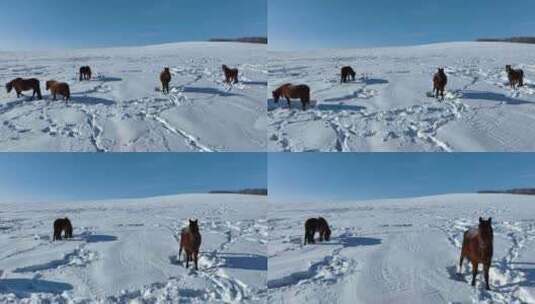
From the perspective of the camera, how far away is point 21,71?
762 inches

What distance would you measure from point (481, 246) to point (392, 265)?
6.54 feet

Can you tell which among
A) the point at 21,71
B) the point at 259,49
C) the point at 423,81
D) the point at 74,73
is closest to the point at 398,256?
the point at 423,81

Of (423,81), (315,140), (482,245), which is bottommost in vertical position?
(482,245)

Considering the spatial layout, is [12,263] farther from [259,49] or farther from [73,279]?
[259,49]

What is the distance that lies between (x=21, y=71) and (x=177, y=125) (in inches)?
436

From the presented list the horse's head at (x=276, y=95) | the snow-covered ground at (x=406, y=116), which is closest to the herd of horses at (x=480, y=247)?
the snow-covered ground at (x=406, y=116)

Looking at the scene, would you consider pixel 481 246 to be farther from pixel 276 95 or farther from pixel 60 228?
pixel 60 228

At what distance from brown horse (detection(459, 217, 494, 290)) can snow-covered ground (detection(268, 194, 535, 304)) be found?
0.38m

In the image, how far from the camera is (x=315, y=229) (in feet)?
36.6

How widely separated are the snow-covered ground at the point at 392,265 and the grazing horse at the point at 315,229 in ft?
0.62

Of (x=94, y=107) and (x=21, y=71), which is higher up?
(x=21, y=71)

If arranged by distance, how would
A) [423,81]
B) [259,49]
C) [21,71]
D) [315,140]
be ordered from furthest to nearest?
[259,49] → [21,71] → [423,81] → [315,140]

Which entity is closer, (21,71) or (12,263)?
(12,263)

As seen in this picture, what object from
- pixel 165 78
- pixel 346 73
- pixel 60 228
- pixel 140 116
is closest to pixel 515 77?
pixel 346 73
